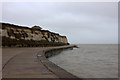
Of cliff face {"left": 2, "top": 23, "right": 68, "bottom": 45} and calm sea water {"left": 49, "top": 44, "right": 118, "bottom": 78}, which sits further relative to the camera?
cliff face {"left": 2, "top": 23, "right": 68, "bottom": 45}

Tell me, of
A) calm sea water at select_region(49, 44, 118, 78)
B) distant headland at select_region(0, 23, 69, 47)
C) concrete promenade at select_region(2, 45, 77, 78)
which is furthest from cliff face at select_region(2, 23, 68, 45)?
concrete promenade at select_region(2, 45, 77, 78)

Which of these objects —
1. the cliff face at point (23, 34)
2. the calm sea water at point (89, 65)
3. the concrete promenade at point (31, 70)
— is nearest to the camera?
the concrete promenade at point (31, 70)

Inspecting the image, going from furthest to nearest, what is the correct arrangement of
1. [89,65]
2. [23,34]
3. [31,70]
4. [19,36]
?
[23,34] → [19,36] → [89,65] → [31,70]

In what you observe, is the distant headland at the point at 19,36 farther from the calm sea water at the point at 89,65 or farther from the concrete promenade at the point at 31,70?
the concrete promenade at the point at 31,70

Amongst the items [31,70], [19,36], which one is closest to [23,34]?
[19,36]

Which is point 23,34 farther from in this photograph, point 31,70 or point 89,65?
point 31,70

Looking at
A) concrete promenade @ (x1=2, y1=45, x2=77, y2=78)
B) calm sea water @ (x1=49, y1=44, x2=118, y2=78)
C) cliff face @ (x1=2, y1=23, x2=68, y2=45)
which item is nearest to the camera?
concrete promenade @ (x1=2, y1=45, x2=77, y2=78)

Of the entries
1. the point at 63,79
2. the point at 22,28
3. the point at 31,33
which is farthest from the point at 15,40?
the point at 63,79

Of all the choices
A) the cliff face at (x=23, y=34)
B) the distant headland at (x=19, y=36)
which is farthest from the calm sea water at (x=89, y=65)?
the cliff face at (x=23, y=34)

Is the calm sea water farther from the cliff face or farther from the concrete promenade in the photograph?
the cliff face

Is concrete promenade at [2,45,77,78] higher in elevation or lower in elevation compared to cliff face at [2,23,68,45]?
lower

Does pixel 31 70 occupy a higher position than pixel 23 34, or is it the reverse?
pixel 23 34

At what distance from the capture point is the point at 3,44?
3400cm

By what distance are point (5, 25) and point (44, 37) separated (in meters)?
18.1
